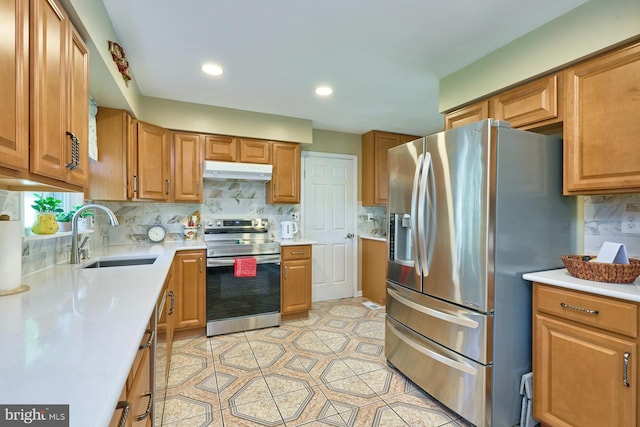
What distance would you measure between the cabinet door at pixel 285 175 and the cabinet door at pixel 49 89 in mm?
2280

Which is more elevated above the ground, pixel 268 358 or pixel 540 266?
pixel 540 266

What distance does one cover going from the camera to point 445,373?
1.80 m

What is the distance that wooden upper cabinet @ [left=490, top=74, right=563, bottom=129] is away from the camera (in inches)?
69.8

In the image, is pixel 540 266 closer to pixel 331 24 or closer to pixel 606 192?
pixel 606 192

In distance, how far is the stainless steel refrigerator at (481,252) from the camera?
162cm

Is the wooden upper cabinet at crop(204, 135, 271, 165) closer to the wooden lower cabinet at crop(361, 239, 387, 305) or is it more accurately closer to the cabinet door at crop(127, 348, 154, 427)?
the wooden lower cabinet at crop(361, 239, 387, 305)

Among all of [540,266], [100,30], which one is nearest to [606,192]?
[540,266]

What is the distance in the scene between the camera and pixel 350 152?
4.32 m

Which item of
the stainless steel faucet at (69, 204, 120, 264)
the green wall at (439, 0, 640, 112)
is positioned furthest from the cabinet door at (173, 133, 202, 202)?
the green wall at (439, 0, 640, 112)

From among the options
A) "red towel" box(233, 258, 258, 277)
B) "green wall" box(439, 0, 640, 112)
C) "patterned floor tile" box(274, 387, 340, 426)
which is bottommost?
"patterned floor tile" box(274, 387, 340, 426)

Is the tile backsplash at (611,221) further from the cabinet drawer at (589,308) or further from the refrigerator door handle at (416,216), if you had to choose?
the refrigerator door handle at (416,216)

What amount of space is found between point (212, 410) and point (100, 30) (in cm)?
227

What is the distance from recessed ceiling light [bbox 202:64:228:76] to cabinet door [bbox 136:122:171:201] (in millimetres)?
865

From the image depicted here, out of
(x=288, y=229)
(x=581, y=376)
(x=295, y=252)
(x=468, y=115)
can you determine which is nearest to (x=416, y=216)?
(x=468, y=115)
